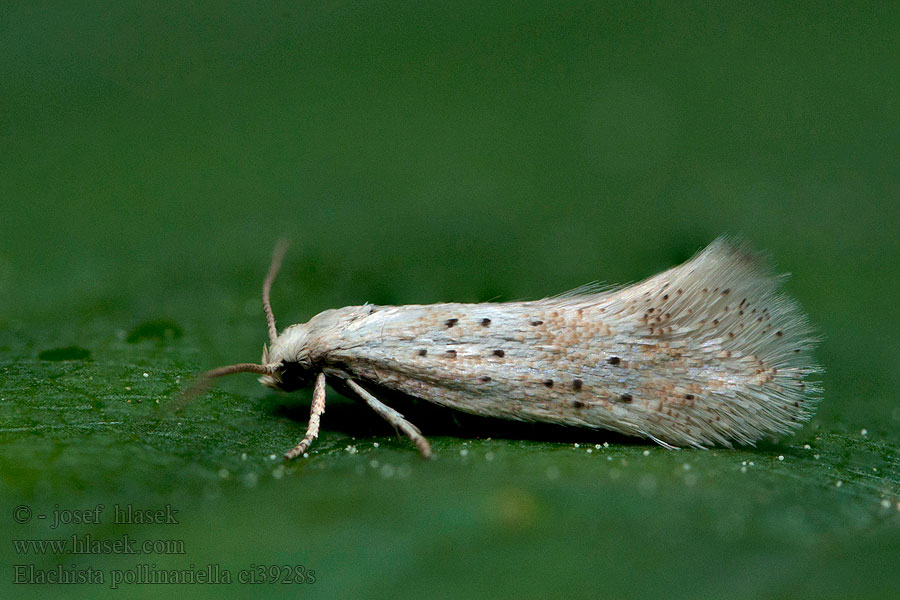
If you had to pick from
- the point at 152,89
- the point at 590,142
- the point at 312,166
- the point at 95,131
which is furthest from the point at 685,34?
the point at 95,131

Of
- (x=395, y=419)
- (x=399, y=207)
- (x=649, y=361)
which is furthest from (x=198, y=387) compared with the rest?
(x=649, y=361)

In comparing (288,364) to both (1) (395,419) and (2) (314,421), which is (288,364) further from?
(1) (395,419)

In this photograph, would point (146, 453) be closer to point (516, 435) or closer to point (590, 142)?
point (516, 435)

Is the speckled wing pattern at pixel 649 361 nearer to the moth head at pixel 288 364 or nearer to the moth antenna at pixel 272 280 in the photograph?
the moth head at pixel 288 364

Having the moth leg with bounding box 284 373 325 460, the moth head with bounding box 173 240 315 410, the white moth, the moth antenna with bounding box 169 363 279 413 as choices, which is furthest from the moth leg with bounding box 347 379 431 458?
the moth antenna with bounding box 169 363 279 413

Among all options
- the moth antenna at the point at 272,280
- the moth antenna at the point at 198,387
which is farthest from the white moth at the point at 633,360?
the moth antenna at the point at 272,280
